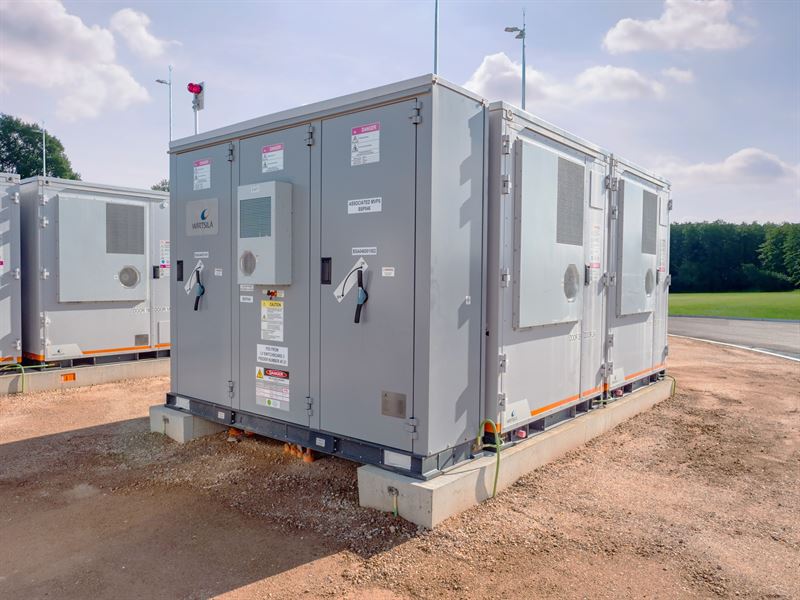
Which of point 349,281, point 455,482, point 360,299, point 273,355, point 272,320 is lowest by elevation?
point 455,482

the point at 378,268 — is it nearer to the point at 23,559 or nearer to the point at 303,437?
the point at 303,437

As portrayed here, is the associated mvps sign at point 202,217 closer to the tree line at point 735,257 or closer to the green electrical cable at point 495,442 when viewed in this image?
the green electrical cable at point 495,442

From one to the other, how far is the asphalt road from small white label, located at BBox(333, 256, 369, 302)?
41.8 ft

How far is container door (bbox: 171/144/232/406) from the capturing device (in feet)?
17.3

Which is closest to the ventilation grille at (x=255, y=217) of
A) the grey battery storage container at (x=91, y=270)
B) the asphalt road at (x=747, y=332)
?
the grey battery storage container at (x=91, y=270)

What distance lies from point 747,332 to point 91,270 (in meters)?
18.7

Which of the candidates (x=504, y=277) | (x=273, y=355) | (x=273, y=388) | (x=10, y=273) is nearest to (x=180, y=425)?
(x=273, y=388)

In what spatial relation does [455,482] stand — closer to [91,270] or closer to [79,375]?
[79,375]

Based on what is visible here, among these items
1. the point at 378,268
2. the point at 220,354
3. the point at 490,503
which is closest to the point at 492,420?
the point at 490,503

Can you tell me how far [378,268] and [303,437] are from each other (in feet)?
5.15

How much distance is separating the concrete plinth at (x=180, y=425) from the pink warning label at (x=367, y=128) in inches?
129

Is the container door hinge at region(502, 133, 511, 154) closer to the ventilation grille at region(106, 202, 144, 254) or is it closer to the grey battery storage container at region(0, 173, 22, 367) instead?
the ventilation grille at region(106, 202, 144, 254)

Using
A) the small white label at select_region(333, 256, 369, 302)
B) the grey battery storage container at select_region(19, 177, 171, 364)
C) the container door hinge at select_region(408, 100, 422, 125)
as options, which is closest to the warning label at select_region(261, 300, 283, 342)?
the small white label at select_region(333, 256, 369, 302)

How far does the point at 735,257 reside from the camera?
5347cm
